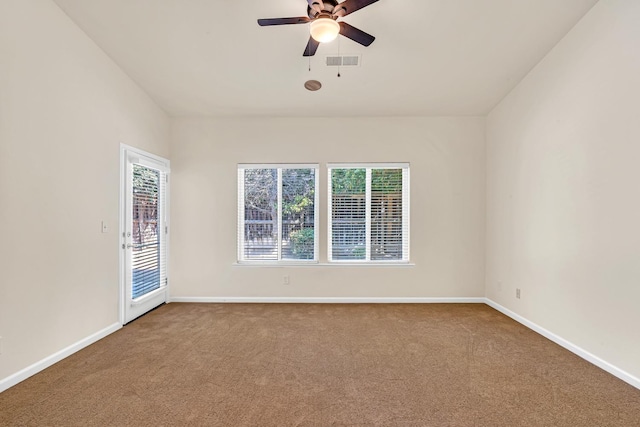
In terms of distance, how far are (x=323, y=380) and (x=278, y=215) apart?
2.64 meters

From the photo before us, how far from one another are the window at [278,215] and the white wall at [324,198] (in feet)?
0.47

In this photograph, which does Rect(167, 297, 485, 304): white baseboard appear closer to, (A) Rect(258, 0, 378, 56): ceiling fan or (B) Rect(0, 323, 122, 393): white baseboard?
(B) Rect(0, 323, 122, 393): white baseboard

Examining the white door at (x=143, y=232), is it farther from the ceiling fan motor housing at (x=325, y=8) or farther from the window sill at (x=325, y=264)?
the ceiling fan motor housing at (x=325, y=8)

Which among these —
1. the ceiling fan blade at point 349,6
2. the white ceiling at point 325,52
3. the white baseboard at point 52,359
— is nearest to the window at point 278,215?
the white ceiling at point 325,52

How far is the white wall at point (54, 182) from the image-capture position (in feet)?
7.55

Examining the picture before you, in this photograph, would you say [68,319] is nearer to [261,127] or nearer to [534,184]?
[261,127]

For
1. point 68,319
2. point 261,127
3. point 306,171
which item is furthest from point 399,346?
point 261,127

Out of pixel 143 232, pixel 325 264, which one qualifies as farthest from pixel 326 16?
pixel 143 232

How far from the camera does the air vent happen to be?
3.31 meters

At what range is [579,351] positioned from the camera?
279 centimetres

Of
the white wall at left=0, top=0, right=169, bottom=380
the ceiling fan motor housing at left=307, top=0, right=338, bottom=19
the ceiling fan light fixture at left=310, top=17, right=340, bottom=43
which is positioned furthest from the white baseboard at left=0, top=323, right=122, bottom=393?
the ceiling fan motor housing at left=307, top=0, right=338, bottom=19

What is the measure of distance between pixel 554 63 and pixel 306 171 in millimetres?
3205

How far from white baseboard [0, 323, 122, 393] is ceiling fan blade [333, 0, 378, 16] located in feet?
12.2

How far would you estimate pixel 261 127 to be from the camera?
4516 millimetres
